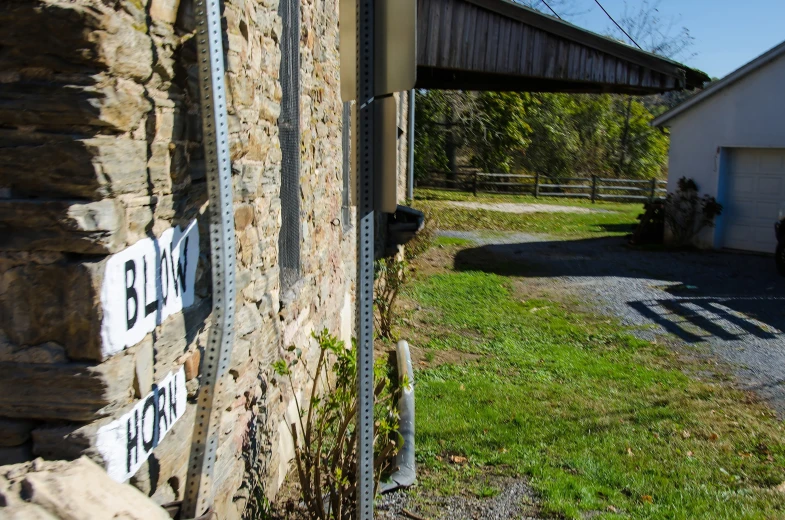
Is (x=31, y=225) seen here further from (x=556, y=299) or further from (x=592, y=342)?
(x=556, y=299)

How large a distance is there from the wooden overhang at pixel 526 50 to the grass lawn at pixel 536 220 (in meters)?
9.32

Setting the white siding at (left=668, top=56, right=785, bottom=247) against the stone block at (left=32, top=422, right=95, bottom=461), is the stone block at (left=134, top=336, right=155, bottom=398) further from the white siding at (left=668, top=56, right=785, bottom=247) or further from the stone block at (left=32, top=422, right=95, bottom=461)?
the white siding at (left=668, top=56, right=785, bottom=247)

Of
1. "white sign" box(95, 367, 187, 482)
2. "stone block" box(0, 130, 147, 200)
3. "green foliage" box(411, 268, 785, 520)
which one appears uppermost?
"stone block" box(0, 130, 147, 200)

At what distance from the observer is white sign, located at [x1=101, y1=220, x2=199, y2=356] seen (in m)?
2.06

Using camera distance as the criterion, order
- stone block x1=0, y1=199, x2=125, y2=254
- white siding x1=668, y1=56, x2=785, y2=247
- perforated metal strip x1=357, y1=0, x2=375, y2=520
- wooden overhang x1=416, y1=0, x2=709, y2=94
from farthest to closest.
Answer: white siding x1=668, y1=56, x2=785, y2=247 < wooden overhang x1=416, y1=0, x2=709, y2=94 < perforated metal strip x1=357, y1=0, x2=375, y2=520 < stone block x1=0, y1=199, x2=125, y2=254

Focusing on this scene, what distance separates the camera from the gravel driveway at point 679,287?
28.0 ft

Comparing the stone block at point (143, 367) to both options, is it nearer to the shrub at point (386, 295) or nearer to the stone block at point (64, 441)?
the stone block at point (64, 441)

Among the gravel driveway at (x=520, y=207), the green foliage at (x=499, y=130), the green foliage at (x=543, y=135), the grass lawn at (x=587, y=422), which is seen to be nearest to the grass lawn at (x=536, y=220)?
the gravel driveway at (x=520, y=207)

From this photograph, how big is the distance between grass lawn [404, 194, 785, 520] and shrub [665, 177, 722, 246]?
790cm

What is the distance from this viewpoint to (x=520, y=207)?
26172 mm

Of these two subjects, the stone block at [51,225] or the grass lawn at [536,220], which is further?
the grass lawn at [536,220]

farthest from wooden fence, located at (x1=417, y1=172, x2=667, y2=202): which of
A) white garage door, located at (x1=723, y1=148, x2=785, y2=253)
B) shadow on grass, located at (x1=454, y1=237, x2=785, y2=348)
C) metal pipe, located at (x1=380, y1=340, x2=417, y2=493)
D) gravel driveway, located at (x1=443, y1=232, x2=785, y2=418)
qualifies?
metal pipe, located at (x1=380, y1=340, x2=417, y2=493)

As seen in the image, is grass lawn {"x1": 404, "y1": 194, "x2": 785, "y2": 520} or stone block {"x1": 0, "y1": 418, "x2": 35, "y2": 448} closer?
stone block {"x1": 0, "y1": 418, "x2": 35, "y2": 448}

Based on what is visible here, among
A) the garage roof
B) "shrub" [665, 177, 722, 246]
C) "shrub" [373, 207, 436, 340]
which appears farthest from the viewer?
"shrub" [665, 177, 722, 246]
